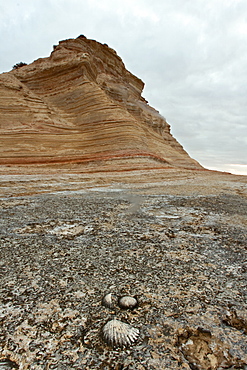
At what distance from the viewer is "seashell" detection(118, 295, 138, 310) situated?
4.33 feet

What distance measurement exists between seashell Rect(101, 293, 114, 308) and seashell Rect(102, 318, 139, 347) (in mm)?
142

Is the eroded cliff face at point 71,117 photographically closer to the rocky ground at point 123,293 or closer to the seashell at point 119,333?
the rocky ground at point 123,293

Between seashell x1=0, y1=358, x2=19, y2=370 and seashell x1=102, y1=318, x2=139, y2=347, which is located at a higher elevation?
seashell x1=102, y1=318, x2=139, y2=347

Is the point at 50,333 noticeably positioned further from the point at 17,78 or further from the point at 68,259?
the point at 17,78

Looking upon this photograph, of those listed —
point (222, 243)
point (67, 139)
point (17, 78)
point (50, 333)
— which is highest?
point (17, 78)

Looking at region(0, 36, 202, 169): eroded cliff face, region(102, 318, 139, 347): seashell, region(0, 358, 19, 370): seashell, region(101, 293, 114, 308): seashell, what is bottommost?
region(0, 358, 19, 370): seashell

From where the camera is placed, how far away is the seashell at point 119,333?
43.0 inches

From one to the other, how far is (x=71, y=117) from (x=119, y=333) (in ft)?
66.8

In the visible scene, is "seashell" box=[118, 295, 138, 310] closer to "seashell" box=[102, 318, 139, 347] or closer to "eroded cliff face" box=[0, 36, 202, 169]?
"seashell" box=[102, 318, 139, 347]

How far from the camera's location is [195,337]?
45.4 inches

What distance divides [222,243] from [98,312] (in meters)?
1.61

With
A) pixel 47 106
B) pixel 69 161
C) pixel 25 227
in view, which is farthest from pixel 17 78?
pixel 25 227

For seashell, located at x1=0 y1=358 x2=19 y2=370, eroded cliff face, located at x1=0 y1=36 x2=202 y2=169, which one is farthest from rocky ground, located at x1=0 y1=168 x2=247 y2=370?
eroded cliff face, located at x1=0 y1=36 x2=202 y2=169

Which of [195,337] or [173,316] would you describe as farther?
[173,316]
